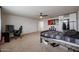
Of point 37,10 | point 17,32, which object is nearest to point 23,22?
point 17,32

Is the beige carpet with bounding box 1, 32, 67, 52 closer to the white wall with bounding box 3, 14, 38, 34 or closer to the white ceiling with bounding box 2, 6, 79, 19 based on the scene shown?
the white wall with bounding box 3, 14, 38, 34

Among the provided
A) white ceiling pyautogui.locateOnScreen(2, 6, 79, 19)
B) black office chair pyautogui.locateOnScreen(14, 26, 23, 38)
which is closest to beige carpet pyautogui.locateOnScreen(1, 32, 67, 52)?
black office chair pyautogui.locateOnScreen(14, 26, 23, 38)

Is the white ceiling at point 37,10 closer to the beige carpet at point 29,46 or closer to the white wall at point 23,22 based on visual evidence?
the white wall at point 23,22

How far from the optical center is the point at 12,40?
2.07 meters

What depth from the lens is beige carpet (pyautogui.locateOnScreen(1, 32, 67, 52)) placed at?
1.96 m

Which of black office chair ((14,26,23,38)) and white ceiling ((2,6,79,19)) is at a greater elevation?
white ceiling ((2,6,79,19))

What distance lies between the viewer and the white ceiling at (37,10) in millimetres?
1911

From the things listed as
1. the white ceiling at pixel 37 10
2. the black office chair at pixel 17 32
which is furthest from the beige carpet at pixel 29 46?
the white ceiling at pixel 37 10

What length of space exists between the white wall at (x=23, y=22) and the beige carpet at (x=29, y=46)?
15 cm

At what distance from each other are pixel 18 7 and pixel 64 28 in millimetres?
1100

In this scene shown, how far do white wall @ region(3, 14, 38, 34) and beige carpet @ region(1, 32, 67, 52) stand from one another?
15 cm
